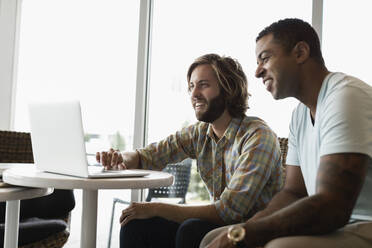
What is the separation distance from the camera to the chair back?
2.63 meters

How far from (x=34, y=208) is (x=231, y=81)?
125 cm

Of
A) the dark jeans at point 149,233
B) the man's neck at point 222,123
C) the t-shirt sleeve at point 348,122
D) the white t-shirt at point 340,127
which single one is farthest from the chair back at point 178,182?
the t-shirt sleeve at point 348,122

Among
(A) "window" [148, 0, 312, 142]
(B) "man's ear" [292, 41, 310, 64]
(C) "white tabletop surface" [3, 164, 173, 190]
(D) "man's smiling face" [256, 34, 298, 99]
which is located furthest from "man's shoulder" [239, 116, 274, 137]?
(A) "window" [148, 0, 312, 142]

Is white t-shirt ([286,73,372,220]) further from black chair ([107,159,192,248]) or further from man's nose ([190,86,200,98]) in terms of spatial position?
black chair ([107,159,192,248])

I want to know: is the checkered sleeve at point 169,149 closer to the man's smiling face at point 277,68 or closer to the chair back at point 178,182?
the man's smiling face at point 277,68

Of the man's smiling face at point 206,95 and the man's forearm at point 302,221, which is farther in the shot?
the man's smiling face at point 206,95

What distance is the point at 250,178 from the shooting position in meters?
1.40

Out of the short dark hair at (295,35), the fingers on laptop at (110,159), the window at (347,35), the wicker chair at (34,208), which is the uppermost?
the window at (347,35)

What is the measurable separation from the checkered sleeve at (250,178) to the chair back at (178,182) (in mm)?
1153

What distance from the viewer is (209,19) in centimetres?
274

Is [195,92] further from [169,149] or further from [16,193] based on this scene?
[16,193]

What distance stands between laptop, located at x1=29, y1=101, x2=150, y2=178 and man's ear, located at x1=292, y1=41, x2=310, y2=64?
2.30 ft

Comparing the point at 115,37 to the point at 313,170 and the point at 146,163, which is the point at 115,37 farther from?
the point at 313,170

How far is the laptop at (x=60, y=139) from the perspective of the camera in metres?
1.20
